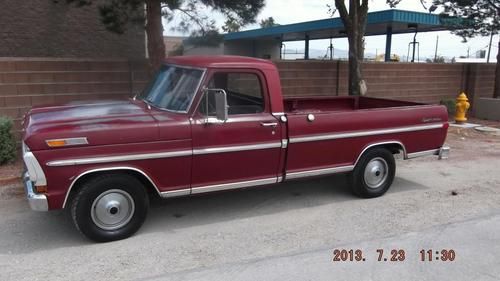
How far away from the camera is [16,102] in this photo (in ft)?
27.0

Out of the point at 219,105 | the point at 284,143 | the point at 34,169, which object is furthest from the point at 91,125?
the point at 284,143

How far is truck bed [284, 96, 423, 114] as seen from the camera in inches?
297

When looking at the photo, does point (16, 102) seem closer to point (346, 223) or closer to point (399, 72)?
point (346, 223)

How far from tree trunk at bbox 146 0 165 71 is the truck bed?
9.85 feet

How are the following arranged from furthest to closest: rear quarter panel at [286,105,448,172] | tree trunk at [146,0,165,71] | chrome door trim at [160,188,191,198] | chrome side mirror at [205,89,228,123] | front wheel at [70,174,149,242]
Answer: tree trunk at [146,0,165,71] → rear quarter panel at [286,105,448,172] → chrome door trim at [160,188,191,198] → chrome side mirror at [205,89,228,123] → front wheel at [70,174,149,242]

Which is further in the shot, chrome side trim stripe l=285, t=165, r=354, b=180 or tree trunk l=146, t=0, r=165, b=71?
tree trunk l=146, t=0, r=165, b=71

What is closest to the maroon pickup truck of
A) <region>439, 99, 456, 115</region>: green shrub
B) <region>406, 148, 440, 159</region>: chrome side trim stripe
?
<region>406, 148, 440, 159</region>: chrome side trim stripe

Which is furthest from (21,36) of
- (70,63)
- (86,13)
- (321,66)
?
(321,66)

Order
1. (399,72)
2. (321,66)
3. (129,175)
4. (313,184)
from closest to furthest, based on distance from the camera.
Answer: (129,175)
(313,184)
(321,66)
(399,72)

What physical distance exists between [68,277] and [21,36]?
1241 centimetres

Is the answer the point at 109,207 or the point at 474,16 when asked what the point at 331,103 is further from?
the point at 474,16

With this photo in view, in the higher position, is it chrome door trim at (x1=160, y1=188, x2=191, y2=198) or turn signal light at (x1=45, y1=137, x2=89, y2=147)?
turn signal light at (x1=45, y1=137, x2=89, y2=147)

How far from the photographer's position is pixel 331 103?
26.3 feet

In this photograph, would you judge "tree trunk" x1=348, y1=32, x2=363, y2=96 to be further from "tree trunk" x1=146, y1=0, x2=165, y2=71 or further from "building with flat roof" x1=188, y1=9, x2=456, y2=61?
"tree trunk" x1=146, y1=0, x2=165, y2=71
